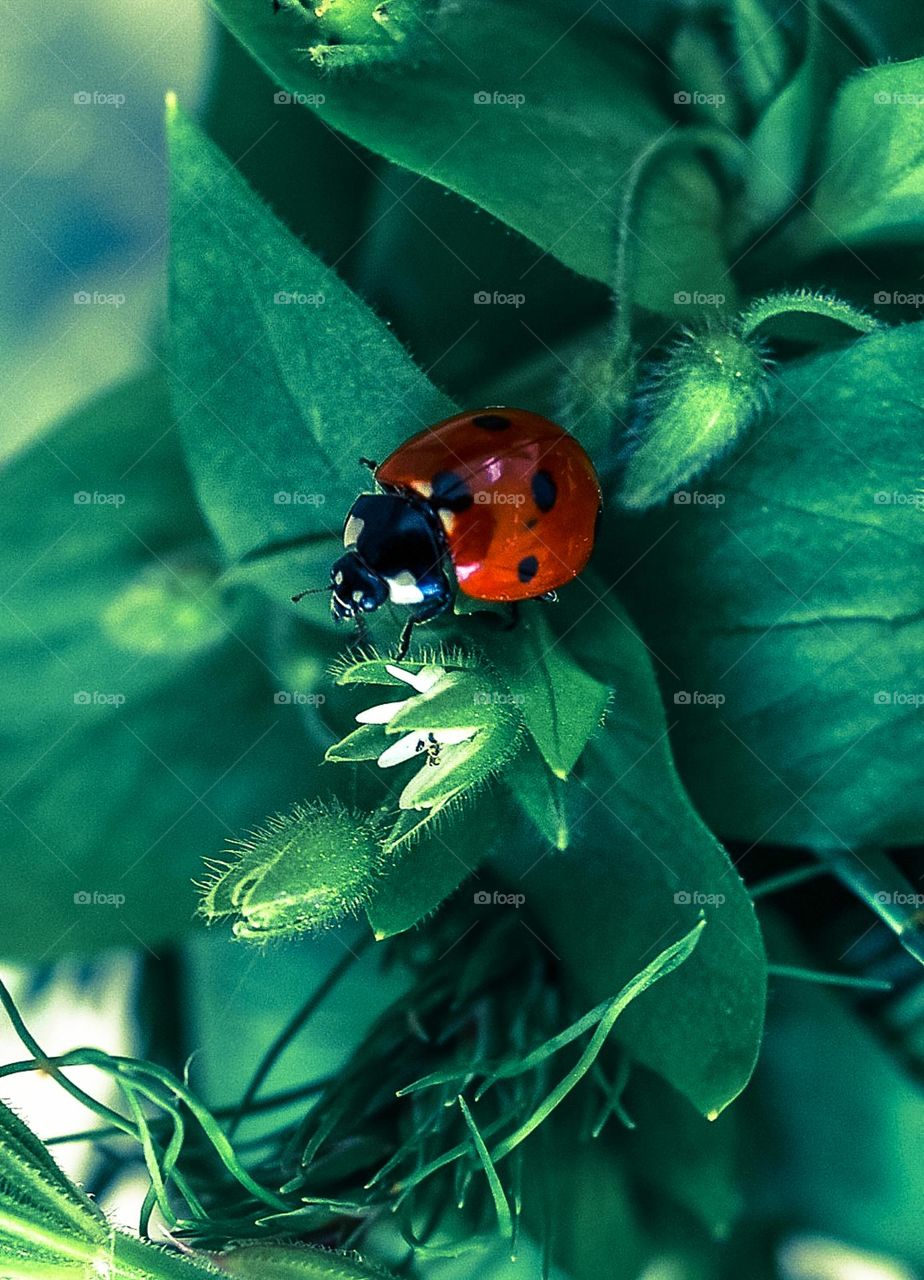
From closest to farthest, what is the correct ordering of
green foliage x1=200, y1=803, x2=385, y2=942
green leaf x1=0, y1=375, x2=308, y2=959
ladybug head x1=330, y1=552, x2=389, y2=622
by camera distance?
green foliage x1=200, y1=803, x2=385, y2=942, ladybug head x1=330, y1=552, x2=389, y2=622, green leaf x1=0, y1=375, x2=308, y2=959

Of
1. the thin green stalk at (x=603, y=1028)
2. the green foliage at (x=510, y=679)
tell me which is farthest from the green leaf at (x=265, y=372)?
the thin green stalk at (x=603, y=1028)

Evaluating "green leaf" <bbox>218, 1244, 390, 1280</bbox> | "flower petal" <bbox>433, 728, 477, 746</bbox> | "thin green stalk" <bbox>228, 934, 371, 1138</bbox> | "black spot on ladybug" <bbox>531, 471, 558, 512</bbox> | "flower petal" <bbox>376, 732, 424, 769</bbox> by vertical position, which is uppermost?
"black spot on ladybug" <bbox>531, 471, 558, 512</bbox>

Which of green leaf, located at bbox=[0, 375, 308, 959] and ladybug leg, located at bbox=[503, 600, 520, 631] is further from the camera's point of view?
green leaf, located at bbox=[0, 375, 308, 959]

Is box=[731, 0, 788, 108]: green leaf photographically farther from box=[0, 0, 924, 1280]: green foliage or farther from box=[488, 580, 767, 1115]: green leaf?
box=[488, 580, 767, 1115]: green leaf

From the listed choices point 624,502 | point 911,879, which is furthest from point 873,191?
point 911,879

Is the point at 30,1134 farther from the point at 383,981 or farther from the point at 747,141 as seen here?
the point at 747,141

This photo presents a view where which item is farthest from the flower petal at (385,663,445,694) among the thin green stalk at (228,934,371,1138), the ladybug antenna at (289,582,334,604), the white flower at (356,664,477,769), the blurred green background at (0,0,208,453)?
the blurred green background at (0,0,208,453)

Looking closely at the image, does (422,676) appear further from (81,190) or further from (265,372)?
(81,190)
